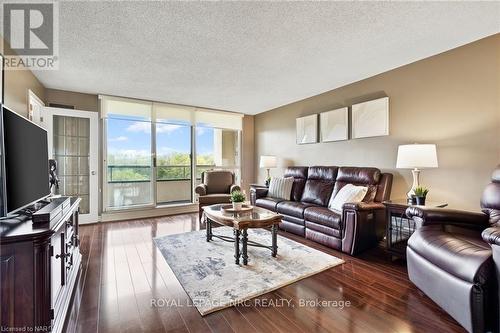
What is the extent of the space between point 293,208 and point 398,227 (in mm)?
1369

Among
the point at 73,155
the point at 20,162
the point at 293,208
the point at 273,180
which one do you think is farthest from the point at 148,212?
the point at 20,162

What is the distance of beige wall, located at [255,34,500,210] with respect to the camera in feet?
8.12

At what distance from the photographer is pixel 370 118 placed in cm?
358

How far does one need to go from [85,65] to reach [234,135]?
12.2 ft

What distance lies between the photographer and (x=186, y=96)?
459cm

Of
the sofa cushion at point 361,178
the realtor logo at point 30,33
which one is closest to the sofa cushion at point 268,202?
the sofa cushion at point 361,178

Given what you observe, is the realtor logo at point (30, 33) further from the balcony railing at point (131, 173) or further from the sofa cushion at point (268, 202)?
the sofa cushion at point (268, 202)

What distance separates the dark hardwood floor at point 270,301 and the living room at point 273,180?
0.02m

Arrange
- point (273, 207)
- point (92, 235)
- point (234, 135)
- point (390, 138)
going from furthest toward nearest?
point (234, 135)
point (273, 207)
point (92, 235)
point (390, 138)

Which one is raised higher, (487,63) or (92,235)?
(487,63)

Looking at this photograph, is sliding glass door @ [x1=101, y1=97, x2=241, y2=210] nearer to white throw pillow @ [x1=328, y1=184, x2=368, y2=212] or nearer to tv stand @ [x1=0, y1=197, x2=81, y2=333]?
white throw pillow @ [x1=328, y1=184, x2=368, y2=212]

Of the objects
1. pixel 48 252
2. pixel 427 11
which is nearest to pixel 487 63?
pixel 427 11

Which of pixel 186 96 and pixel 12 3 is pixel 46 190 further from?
pixel 186 96

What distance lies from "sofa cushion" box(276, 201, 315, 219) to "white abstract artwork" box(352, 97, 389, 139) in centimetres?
143
